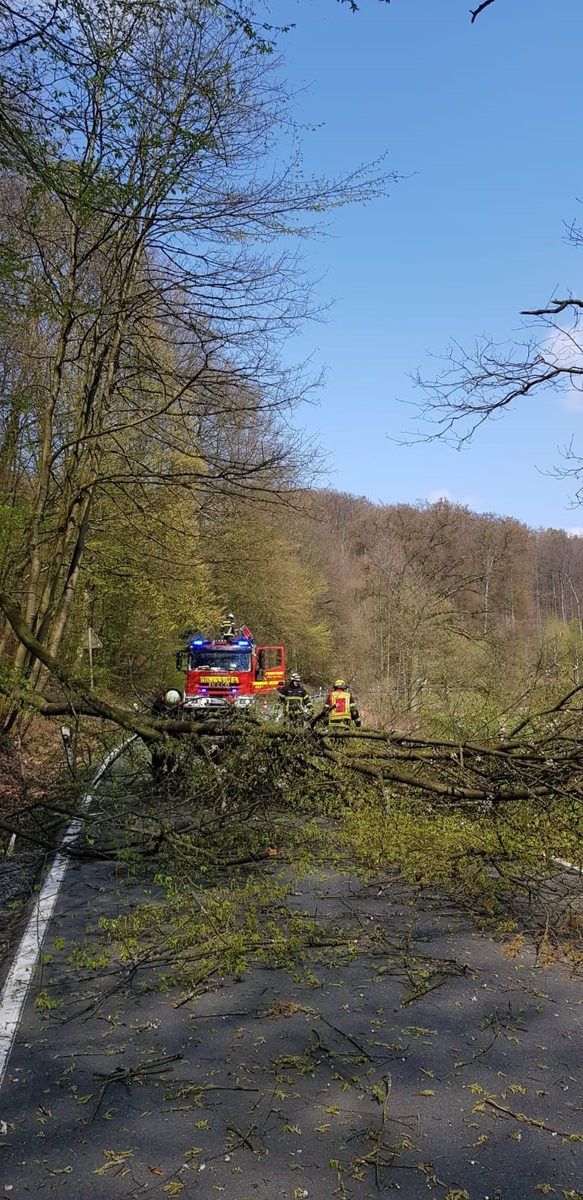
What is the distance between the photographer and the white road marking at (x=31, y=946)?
4.05m

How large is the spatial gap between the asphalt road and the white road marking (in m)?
0.07

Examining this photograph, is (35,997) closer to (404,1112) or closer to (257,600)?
(404,1112)

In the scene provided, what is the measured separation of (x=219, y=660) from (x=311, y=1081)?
54.9 ft

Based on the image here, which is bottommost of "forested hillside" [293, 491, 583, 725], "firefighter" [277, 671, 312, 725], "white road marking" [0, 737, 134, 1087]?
"white road marking" [0, 737, 134, 1087]

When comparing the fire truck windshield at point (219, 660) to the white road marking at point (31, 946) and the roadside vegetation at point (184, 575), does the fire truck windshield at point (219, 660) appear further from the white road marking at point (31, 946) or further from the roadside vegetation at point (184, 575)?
the white road marking at point (31, 946)

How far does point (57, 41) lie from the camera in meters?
6.18

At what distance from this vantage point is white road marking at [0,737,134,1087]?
159 inches

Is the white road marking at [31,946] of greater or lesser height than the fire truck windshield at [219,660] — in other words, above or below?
below

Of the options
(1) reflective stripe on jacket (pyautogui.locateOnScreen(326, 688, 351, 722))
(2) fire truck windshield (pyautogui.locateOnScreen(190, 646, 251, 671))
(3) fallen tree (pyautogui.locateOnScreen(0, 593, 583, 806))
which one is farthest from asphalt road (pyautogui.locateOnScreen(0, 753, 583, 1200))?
(2) fire truck windshield (pyautogui.locateOnScreen(190, 646, 251, 671))

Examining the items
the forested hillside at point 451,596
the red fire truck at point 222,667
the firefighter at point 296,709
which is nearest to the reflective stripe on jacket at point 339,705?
the firefighter at point 296,709

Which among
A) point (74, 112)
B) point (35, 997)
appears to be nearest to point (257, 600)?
point (74, 112)

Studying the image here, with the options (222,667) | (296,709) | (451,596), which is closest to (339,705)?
(296,709)

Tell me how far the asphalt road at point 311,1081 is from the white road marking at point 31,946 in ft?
0.24

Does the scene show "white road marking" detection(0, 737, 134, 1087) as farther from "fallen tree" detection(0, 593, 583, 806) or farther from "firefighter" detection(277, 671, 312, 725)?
"firefighter" detection(277, 671, 312, 725)
